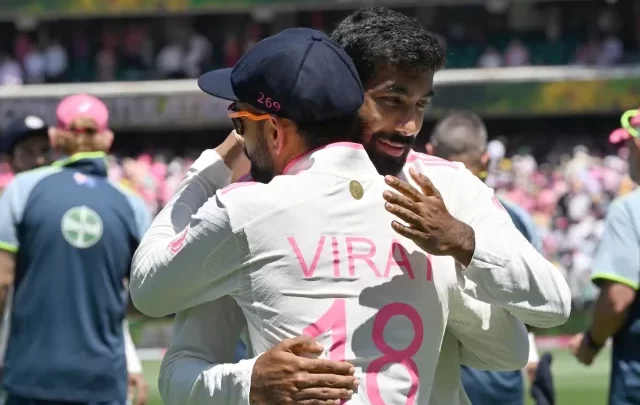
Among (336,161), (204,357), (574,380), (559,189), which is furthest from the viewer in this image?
(559,189)

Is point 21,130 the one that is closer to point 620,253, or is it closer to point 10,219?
point 10,219

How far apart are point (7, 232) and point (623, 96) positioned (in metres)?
24.6

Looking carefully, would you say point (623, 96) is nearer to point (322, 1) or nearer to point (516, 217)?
point (322, 1)

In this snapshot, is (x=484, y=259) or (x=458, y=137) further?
(x=458, y=137)

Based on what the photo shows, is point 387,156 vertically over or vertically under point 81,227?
over

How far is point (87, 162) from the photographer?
5156mm

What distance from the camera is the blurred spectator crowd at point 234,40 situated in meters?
28.9

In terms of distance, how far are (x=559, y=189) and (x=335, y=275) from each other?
772 inches

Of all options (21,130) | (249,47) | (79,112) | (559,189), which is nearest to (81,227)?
(79,112)

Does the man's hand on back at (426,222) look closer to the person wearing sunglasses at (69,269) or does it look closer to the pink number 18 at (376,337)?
the pink number 18 at (376,337)

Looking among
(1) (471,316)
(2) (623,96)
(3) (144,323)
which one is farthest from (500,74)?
(1) (471,316)

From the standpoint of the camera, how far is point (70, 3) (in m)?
30.1

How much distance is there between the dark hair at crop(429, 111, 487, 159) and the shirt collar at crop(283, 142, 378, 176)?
3.10 meters

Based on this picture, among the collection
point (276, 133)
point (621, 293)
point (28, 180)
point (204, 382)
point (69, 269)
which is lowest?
point (69, 269)
